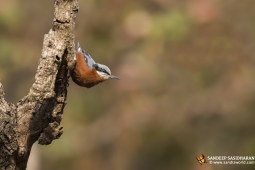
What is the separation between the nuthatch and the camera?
481 cm

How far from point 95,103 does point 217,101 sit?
218 cm

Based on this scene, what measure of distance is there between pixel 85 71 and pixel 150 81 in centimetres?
369

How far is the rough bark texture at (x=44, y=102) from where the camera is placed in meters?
3.77

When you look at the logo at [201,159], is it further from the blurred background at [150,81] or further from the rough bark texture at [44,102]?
the rough bark texture at [44,102]

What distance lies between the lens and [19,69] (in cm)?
870

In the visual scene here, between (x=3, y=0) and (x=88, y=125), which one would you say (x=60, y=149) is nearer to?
(x=88, y=125)

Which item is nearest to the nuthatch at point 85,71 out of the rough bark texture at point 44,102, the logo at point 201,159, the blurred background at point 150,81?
the rough bark texture at point 44,102

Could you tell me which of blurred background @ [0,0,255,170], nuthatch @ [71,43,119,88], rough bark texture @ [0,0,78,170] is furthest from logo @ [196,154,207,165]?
rough bark texture @ [0,0,78,170]

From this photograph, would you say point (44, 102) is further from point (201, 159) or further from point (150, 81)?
point (150, 81)

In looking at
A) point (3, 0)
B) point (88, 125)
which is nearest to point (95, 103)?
point (88, 125)

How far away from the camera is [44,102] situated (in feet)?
13.0

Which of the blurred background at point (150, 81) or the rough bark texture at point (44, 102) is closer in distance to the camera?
the rough bark texture at point (44, 102)

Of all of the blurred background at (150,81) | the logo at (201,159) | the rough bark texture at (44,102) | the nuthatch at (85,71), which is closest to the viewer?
the rough bark texture at (44,102)

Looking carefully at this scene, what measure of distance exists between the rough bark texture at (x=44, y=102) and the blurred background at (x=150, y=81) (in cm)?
368
